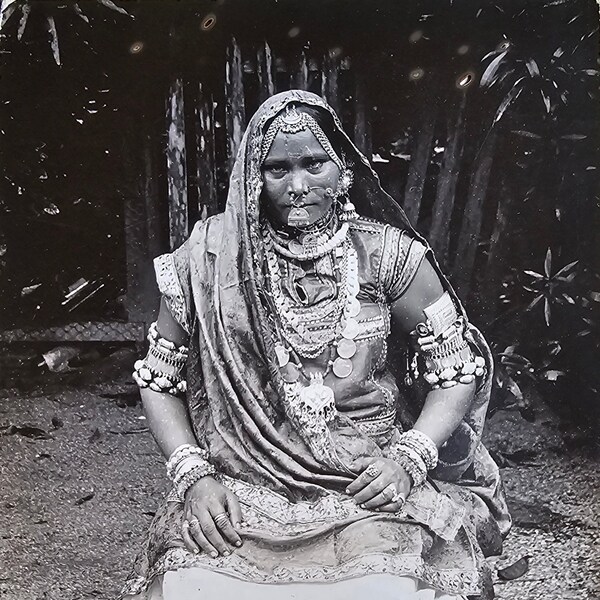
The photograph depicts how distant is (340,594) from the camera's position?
1582mm

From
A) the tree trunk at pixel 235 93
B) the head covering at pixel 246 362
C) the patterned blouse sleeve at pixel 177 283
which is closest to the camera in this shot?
the head covering at pixel 246 362

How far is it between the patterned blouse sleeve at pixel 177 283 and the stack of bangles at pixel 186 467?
26 centimetres

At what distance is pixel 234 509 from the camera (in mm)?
1682

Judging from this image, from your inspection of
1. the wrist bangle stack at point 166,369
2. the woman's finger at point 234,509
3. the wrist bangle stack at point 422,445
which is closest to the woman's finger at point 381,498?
the wrist bangle stack at point 422,445

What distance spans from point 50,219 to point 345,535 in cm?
101

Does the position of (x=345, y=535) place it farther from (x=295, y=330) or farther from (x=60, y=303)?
(x=60, y=303)

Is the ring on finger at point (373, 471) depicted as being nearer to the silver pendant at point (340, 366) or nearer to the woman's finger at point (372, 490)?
the woman's finger at point (372, 490)

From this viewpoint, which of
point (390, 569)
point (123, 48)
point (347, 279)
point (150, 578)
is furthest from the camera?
point (123, 48)

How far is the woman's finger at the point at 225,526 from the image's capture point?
1.64 m

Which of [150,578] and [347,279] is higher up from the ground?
[347,279]

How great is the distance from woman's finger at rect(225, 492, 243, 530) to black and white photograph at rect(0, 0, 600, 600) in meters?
0.20

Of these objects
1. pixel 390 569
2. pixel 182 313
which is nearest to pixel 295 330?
pixel 182 313

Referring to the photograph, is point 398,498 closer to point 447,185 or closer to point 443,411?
point 443,411

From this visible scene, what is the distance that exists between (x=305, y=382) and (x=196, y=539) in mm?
386
